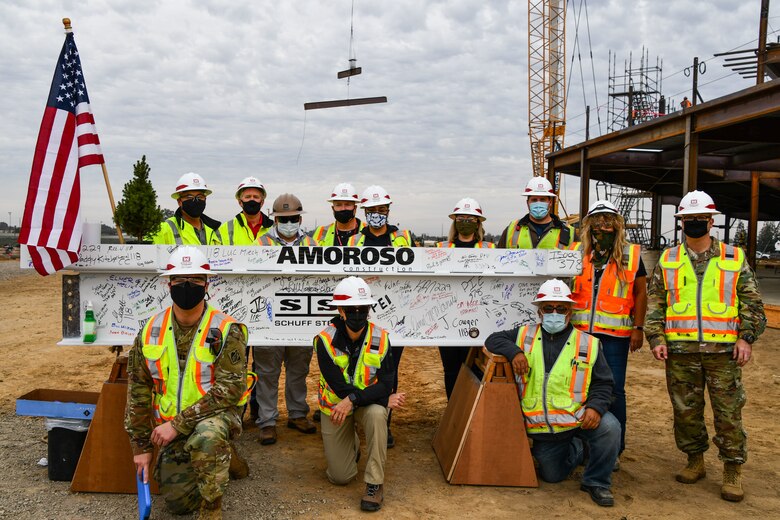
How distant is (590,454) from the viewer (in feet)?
16.8

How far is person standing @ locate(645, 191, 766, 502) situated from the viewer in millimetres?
5098

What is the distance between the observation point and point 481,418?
17.1 feet

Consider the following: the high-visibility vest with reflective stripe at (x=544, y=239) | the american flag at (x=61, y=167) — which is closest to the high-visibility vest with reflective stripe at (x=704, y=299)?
the high-visibility vest with reflective stripe at (x=544, y=239)

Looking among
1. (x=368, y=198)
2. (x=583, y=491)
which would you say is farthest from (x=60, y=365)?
(x=583, y=491)

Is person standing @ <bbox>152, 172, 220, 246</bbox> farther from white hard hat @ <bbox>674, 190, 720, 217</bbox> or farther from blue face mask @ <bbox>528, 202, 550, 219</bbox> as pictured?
white hard hat @ <bbox>674, 190, 720, 217</bbox>

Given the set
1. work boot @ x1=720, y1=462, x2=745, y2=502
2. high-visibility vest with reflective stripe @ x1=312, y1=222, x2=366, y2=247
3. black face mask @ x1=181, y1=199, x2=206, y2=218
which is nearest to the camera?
work boot @ x1=720, y1=462, x2=745, y2=502

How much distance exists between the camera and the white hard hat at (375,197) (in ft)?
20.8

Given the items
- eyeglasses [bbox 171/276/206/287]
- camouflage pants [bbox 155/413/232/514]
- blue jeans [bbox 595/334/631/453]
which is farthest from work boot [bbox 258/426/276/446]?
blue jeans [bbox 595/334/631/453]

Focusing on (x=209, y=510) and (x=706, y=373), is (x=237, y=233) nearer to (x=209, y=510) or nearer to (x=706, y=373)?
(x=209, y=510)

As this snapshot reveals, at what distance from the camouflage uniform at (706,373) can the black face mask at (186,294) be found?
362 centimetres

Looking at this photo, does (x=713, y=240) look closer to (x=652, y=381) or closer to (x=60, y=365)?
(x=652, y=381)

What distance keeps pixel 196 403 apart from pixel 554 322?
2.81m

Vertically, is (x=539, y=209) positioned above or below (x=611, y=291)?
above

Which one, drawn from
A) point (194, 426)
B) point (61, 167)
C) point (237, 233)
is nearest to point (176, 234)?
point (237, 233)
